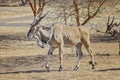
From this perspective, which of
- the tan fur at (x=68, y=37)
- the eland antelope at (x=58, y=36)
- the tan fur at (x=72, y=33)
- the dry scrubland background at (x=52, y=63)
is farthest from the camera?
the tan fur at (x=72, y=33)

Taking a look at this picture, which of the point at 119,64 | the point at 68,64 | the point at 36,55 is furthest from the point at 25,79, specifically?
the point at 36,55

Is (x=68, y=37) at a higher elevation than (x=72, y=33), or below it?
below

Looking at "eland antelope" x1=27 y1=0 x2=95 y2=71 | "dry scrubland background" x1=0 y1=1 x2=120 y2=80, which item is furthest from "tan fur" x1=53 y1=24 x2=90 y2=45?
"dry scrubland background" x1=0 y1=1 x2=120 y2=80

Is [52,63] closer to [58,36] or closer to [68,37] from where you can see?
[68,37]

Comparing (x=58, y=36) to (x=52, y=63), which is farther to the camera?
(x=52, y=63)

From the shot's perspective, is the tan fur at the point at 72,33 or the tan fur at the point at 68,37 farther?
the tan fur at the point at 72,33

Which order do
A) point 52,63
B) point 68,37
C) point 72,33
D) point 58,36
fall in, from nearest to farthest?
1. point 58,36
2. point 68,37
3. point 72,33
4. point 52,63

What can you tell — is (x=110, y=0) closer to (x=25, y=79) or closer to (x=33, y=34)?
(x=33, y=34)

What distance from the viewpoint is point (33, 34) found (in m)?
15.8

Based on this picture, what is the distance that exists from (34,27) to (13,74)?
1891 millimetres

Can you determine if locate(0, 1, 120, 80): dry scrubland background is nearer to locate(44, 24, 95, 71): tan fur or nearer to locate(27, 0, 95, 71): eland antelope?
locate(27, 0, 95, 71): eland antelope

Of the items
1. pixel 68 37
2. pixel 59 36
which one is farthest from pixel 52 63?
pixel 59 36

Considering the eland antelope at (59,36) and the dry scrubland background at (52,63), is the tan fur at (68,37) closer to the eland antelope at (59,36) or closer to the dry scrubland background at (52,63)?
the eland antelope at (59,36)

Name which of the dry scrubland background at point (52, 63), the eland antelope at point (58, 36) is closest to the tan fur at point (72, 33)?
the eland antelope at point (58, 36)
